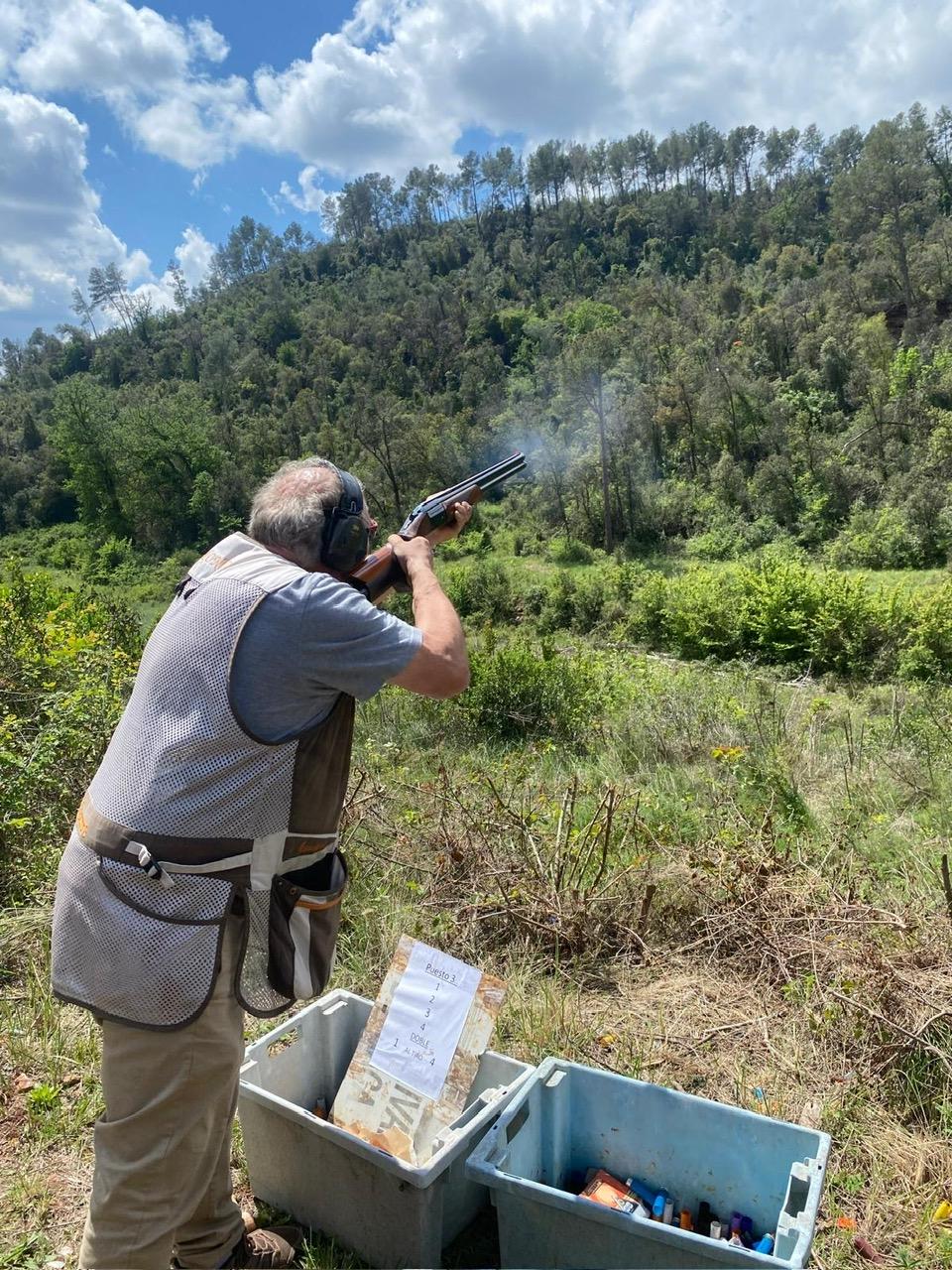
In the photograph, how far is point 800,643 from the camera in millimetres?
15734

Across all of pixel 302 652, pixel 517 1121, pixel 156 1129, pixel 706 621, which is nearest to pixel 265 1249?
pixel 156 1129

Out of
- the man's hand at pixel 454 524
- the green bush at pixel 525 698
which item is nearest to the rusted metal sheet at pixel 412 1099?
the man's hand at pixel 454 524

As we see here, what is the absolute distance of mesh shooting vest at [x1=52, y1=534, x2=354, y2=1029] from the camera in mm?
1800

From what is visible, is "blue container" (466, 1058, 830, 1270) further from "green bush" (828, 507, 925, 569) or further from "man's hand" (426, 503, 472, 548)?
"green bush" (828, 507, 925, 569)

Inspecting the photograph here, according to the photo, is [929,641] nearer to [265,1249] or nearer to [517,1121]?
[517,1121]

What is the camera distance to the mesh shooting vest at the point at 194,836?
5.90 feet

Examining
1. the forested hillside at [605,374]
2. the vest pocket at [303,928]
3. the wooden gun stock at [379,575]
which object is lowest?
the vest pocket at [303,928]

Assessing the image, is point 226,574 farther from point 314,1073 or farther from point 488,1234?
point 488,1234

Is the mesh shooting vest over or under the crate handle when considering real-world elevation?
over

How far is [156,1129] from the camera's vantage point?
1.83 meters

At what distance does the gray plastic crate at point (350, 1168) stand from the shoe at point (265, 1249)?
0.09m

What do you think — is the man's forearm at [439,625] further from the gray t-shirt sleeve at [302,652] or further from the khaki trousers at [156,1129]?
the khaki trousers at [156,1129]

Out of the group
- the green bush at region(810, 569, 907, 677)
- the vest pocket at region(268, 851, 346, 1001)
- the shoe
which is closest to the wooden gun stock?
the vest pocket at region(268, 851, 346, 1001)

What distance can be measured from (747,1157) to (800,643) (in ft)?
48.0
